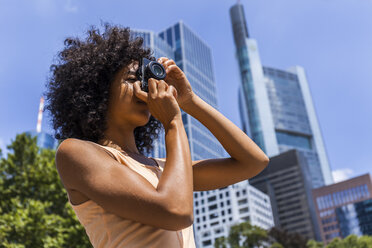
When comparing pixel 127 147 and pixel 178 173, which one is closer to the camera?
pixel 178 173

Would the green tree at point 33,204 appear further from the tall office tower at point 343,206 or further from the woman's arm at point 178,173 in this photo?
the tall office tower at point 343,206

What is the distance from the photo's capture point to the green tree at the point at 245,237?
4250 centimetres

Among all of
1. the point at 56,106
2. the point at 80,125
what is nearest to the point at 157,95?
the point at 80,125

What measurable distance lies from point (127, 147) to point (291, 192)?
113 m

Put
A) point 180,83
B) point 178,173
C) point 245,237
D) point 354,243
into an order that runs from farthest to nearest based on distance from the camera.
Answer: point 245,237 < point 354,243 < point 180,83 < point 178,173

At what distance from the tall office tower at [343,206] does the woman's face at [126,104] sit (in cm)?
9744

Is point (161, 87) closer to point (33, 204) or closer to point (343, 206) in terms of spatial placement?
point (33, 204)

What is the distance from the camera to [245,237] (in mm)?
43688

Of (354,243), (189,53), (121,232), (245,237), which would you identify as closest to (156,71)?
(121,232)

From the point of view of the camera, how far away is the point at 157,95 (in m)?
1.71

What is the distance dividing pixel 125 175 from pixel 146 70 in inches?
22.3

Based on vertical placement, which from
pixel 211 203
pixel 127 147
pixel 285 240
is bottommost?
pixel 127 147

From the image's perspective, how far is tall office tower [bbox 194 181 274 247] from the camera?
84750 mm

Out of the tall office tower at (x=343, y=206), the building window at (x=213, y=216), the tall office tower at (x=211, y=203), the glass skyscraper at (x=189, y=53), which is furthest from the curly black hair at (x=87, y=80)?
the glass skyscraper at (x=189, y=53)
